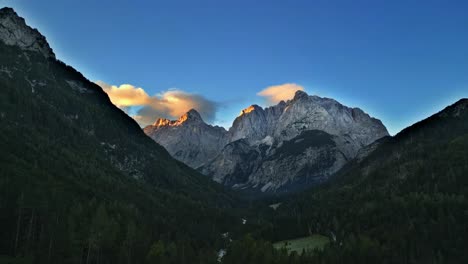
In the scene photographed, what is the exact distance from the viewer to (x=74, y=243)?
139000mm

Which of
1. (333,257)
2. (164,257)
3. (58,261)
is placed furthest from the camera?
(333,257)

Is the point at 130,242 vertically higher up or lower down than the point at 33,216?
lower down

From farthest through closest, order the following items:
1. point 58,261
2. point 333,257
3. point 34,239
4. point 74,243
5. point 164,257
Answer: point 333,257 < point 164,257 < point 34,239 < point 74,243 < point 58,261

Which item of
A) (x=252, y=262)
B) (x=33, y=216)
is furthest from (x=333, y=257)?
(x=33, y=216)

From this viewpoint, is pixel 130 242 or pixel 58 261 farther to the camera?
pixel 130 242

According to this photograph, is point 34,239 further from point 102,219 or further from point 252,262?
point 252,262

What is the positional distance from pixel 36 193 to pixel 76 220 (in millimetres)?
22236

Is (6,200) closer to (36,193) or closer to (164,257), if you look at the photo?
(36,193)

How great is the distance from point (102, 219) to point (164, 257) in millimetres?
26415

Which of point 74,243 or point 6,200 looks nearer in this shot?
point 74,243

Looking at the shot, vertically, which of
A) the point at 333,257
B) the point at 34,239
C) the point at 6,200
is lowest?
the point at 333,257

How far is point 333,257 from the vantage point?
19488 centimetres

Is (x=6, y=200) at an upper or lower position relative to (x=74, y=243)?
upper


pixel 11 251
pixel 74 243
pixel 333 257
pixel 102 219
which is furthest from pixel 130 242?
pixel 333 257
